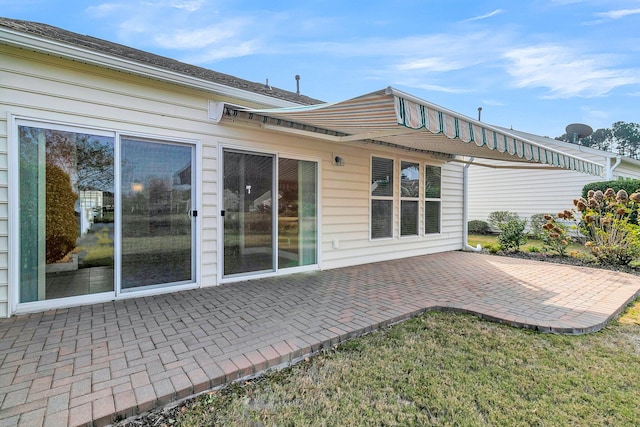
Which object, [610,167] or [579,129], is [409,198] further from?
[579,129]

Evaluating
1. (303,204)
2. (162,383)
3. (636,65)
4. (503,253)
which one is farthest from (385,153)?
(636,65)

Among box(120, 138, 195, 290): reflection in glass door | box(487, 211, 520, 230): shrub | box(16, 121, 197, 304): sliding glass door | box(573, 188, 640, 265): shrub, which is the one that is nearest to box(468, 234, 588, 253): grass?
box(487, 211, 520, 230): shrub

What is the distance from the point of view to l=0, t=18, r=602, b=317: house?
13.0 ft

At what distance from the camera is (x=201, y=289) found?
5.28 m

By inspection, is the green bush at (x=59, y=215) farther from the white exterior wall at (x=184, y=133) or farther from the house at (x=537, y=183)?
the house at (x=537, y=183)

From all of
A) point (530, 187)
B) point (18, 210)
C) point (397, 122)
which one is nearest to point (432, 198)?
point (397, 122)

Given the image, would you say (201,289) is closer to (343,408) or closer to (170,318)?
(170,318)

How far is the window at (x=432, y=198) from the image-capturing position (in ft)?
31.2

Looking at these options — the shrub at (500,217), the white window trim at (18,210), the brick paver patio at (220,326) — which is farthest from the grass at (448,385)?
the shrub at (500,217)

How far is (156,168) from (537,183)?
16.3m

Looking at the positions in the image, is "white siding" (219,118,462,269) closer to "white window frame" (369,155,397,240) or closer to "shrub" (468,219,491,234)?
"white window frame" (369,155,397,240)

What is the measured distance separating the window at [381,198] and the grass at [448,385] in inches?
185

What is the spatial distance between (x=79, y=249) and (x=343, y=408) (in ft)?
14.2

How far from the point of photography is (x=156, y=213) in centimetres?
495
